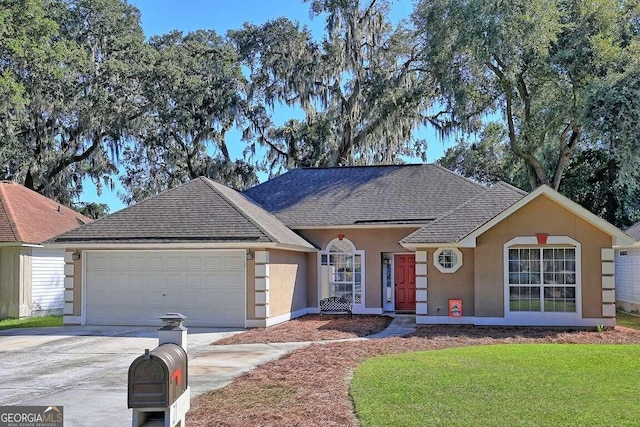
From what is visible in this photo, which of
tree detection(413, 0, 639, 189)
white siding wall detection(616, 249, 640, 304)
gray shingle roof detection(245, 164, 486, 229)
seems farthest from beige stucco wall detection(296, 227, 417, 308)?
tree detection(413, 0, 639, 189)

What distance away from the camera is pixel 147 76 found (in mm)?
30828

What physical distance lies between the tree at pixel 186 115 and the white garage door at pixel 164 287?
14478mm

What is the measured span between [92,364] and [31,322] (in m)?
9.42

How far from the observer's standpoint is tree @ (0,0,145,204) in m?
27.3

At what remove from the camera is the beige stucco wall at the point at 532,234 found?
1592 centimetres

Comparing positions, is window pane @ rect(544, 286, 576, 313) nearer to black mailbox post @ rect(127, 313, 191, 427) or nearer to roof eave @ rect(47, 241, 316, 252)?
roof eave @ rect(47, 241, 316, 252)

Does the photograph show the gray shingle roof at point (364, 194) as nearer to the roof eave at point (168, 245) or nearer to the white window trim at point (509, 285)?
the roof eave at point (168, 245)

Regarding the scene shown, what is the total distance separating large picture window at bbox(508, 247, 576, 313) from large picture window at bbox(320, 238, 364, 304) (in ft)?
18.6

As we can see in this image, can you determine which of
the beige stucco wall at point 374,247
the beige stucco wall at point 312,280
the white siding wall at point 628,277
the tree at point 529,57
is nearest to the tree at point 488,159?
the tree at point 529,57

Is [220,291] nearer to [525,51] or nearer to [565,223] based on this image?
[565,223]

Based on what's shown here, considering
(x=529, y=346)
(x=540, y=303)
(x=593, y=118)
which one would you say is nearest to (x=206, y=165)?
(x=593, y=118)

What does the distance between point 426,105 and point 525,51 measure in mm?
6044

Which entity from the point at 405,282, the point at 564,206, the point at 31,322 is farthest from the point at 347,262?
the point at 31,322

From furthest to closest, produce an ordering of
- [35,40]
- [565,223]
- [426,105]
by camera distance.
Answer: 1. [426,105]
2. [35,40]
3. [565,223]
